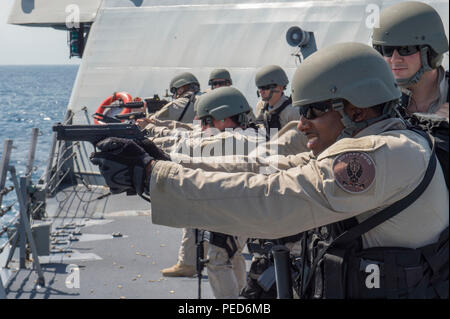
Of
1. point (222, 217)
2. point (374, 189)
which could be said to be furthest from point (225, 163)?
point (374, 189)

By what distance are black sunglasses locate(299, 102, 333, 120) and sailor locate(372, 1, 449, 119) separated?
130cm

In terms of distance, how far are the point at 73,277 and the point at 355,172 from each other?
4297 millimetres

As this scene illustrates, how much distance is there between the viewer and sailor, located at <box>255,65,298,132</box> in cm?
628

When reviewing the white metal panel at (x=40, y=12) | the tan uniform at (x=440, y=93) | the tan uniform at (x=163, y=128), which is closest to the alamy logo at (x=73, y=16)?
the white metal panel at (x=40, y=12)

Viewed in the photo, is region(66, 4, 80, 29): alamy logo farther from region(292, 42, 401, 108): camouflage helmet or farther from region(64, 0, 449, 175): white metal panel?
region(292, 42, 401, 108): camouflage helmet

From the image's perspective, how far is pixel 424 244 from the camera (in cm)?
194

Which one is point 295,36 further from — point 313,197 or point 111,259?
point 313,197

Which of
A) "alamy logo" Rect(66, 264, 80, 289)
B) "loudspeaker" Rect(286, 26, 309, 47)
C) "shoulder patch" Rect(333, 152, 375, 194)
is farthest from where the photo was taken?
"loudspeaker" Rect(286, 26, 309, 47)

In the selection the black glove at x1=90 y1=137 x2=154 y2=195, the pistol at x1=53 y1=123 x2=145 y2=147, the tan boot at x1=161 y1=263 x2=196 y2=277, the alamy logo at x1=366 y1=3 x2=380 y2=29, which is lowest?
the black glove at x1=90 y1=137 x2=154 y2=195

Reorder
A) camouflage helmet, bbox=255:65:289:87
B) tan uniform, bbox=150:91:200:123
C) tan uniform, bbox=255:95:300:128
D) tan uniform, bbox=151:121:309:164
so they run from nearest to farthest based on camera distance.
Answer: tan uniform, bbox=151:121:309:164
tan uniform, bbox=255:95:300:128
camouflage helmet, bbox=255:65:289:87
tan uniform, bbox=150:91:200:123

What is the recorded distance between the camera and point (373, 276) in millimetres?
1937

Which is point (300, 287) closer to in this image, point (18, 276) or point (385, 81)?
point (385, 81)

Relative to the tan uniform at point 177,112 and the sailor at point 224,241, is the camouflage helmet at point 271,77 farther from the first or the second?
Result: the sailor at point 224,241

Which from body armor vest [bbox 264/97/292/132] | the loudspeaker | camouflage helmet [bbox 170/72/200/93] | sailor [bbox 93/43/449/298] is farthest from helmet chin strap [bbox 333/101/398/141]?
the loudspeaker
